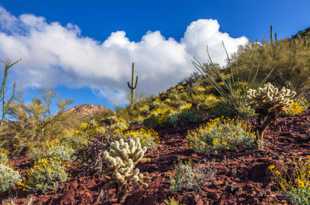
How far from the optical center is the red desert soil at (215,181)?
425cm

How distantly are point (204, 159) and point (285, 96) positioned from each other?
6.96ft

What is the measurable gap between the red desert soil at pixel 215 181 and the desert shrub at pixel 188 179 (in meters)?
0.09

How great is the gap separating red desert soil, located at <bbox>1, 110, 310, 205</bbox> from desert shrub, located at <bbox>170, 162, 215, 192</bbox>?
0.09 meters

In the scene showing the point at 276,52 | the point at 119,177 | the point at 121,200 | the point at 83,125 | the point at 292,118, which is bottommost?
the point at 121,200

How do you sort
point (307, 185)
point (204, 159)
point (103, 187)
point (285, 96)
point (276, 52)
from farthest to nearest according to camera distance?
1. point (276, 52)
2. point (285, 96)
3. point (204, 159)
4. point (103, 187)
5. point (307, 185)

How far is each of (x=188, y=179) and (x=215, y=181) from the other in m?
0.40

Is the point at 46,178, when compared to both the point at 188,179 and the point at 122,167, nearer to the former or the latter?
the point at 122,167

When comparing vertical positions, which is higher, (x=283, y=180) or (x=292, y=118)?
(x=292, y=118)

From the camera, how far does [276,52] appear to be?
12.4 meters

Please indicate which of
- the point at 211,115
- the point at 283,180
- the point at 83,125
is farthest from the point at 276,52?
the point at 283,180

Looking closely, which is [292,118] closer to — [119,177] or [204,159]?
[204,159]

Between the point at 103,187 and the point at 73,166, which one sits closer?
the point at 103,187

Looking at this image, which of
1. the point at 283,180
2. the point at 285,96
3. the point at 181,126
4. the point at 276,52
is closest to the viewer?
the point at 283,180

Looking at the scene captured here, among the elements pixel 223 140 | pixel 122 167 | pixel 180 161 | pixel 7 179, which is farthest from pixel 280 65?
pixel 7 179
